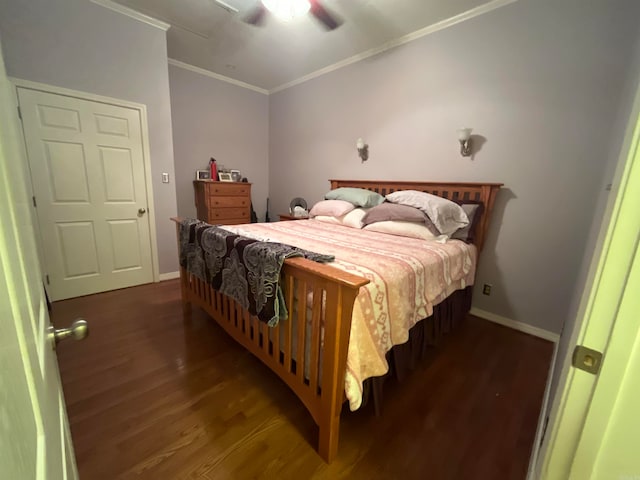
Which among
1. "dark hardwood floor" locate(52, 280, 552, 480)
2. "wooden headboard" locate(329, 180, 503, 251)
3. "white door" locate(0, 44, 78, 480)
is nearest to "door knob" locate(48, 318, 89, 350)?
"white door" locate(0, 44, 78, 480)

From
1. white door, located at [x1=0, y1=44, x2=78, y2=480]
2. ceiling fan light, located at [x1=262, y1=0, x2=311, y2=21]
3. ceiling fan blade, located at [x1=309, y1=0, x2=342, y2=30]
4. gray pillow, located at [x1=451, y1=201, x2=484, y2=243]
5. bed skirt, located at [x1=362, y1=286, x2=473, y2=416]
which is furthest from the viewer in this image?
gray pillow, located at [x1=451, y1=201, x2=484, y2=243]

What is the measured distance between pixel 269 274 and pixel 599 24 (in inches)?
112

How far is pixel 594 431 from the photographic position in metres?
0.52

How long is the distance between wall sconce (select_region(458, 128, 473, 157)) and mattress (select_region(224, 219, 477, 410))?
36.2 inches

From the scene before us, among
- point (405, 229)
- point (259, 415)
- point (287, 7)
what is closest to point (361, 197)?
point (405, 229)

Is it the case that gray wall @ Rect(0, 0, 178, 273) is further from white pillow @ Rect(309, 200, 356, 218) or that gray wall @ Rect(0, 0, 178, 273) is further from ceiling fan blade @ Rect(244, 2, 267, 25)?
white pillow @ Rect(309, 200, 356, 218)

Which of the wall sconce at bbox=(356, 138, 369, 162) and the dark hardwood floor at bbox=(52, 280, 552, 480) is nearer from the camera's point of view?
the dark hardwood floor at bbox=(52, 280, 552, 480)

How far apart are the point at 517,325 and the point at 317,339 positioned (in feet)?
7.15

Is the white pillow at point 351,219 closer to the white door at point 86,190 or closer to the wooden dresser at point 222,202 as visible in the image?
the wooden dresser at point 222,202

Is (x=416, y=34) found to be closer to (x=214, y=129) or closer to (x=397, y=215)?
(x=397, y=215)

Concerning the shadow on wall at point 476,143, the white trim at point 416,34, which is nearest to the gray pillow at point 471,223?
the shadow on wall at point 476,143

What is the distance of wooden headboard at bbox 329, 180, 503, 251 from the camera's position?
2.37 m

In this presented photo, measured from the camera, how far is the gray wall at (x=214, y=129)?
12.2 ft

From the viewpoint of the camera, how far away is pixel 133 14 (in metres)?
2.59
